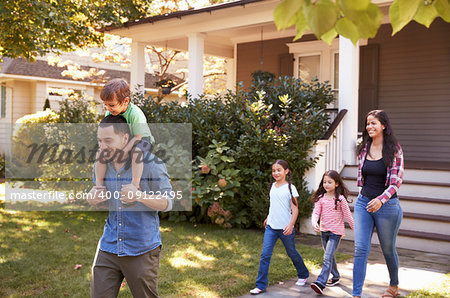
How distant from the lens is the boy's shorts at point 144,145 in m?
2.78

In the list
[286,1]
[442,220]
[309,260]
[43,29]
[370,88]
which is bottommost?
[309,260]

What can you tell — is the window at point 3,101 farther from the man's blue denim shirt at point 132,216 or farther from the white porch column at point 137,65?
the man's blue denim shirt at point 132,216

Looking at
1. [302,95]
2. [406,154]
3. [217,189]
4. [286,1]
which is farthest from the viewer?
[406,154]

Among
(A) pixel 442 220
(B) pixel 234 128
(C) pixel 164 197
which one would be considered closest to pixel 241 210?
(B) pixel 234 128

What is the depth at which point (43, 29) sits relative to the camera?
977cm

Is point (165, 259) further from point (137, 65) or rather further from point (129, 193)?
point (137, 65)

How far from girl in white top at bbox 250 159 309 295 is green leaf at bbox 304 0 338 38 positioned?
354 cm

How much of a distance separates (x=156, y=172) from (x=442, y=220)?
17.9ft

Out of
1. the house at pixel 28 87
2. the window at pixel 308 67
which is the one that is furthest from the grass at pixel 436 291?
the house at pixel 28 87

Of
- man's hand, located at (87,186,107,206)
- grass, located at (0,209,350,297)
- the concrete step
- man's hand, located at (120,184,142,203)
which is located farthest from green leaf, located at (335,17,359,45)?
the concrete step

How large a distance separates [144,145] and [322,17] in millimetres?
1616

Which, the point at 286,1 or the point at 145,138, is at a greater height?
the point at 286,1

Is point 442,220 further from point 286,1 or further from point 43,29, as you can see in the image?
point 43,29

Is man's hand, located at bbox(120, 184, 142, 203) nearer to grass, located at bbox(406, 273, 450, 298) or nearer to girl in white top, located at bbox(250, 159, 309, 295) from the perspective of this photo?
girl in white top, located at bbox(250, 159, 309, 295)
